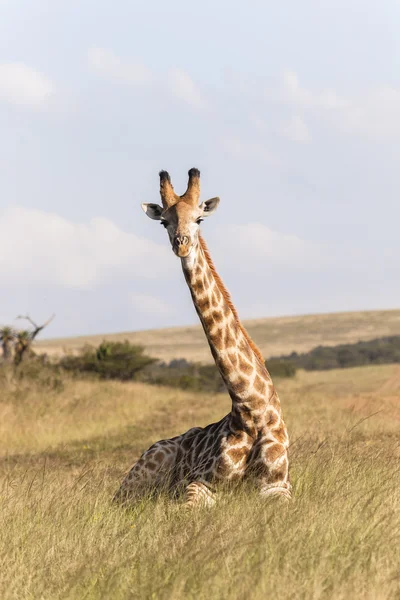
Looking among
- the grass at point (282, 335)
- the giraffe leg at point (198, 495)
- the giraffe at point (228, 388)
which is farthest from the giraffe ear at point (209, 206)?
the grass at point (282, 335)

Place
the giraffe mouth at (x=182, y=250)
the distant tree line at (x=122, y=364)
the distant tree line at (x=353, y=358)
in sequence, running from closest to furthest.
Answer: the giraffe mouth at (x=182, y=250) → the distant tree line at (x=122, y=364) → the distant tree line at (x=353, y=358)

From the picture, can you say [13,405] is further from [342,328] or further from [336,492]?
[342,328]

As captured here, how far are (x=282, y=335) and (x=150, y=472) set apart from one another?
84.3 m

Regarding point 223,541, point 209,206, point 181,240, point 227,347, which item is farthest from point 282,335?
point 223,541

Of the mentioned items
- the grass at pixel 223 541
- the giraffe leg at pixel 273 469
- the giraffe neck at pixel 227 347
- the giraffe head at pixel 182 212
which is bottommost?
the grass at pixel 223 541

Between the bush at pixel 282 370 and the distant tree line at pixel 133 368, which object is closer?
the distant tree line at pixel 133 368

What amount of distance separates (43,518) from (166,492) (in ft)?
4.94

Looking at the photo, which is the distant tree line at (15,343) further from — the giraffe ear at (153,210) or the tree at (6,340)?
the giraffe ear at (153,210)

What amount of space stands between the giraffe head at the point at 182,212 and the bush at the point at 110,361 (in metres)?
30.0

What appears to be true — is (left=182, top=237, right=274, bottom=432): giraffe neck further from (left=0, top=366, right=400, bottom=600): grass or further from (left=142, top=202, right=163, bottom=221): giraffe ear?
(left=0, top=366, right=400, bottom=600): grass

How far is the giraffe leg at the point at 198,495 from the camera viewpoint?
6780 millimetres

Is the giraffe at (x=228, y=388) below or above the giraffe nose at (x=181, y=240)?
below

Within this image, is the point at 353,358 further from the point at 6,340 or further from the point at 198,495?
the point at 198,495

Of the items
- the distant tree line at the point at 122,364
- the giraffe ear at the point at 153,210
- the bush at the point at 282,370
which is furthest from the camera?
the bush at the point at 282,370
